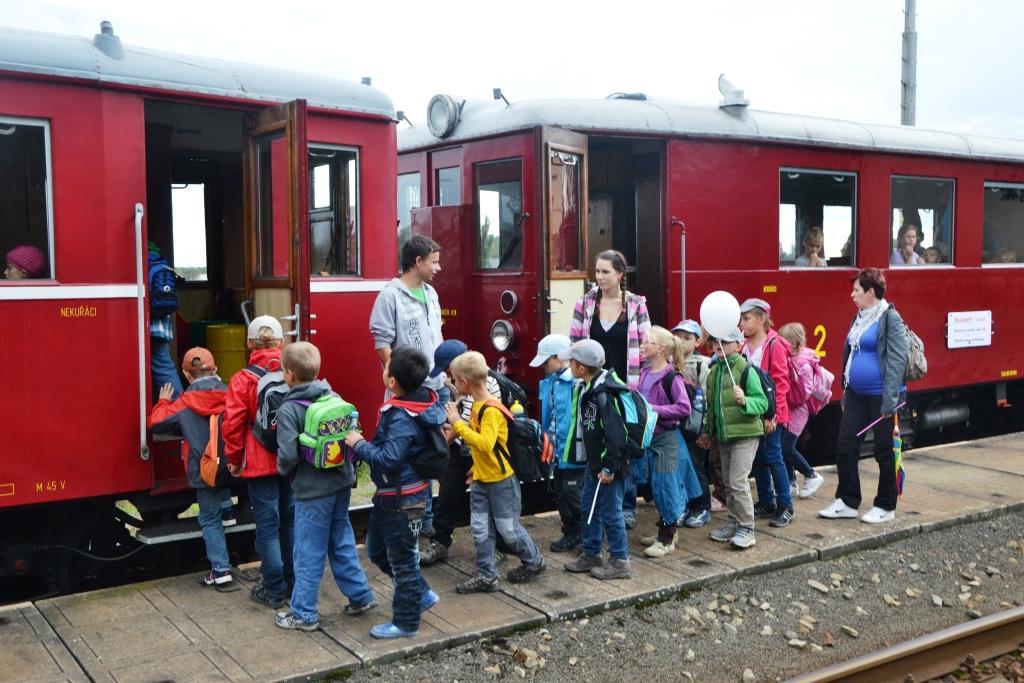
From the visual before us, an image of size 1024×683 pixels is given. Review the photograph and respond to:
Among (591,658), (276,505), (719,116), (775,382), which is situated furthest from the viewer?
(719,116)

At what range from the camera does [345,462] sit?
4910 millimetres

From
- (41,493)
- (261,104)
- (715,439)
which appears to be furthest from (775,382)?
(41,493)

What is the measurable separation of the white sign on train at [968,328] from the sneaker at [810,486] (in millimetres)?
3336

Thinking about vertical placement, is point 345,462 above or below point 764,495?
above

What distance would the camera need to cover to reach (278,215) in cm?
631

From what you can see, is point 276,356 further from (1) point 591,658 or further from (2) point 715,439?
(2) point 715,439

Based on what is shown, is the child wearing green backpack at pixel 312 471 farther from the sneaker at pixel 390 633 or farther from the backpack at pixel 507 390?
the backpack at pixel 507 390

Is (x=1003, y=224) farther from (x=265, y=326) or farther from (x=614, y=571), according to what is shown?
(x=265, y=326)

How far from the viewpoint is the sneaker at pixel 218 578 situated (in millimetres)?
5496

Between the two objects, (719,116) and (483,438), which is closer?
(483,438)

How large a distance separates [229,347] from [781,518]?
3972 millimetres

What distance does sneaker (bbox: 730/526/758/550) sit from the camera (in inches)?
247

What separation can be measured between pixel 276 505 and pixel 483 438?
44.2 inches

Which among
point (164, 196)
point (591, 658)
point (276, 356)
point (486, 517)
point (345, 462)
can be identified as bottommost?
point (591, 658)
